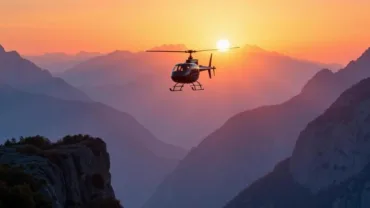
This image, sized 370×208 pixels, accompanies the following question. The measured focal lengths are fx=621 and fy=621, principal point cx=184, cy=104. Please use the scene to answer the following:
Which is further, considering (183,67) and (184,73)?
(183,67)

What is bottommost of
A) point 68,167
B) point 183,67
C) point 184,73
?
point 68,167

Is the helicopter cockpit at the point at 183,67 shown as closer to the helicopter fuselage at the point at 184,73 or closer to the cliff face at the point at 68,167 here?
the helicopter fuselage at the point at 184,73

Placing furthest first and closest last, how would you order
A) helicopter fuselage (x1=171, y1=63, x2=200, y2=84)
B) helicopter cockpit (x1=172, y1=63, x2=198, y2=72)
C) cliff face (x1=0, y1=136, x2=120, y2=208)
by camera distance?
1. helicopter cockpit (x1=172, y1=63, x2=198, y2=72)
2. helicopter fuselage (x1=171, y1=63, x2=200, y2=84)
3. cliff face (x1=0, y1=136, x2=120, y2=208)

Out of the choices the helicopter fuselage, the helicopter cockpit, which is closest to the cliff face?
the helicopter fuselage

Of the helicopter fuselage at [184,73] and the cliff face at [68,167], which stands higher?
the helicopter fuselage at [184,73]

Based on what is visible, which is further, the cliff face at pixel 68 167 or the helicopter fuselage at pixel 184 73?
the helicopter fuselage at pixel 184 73

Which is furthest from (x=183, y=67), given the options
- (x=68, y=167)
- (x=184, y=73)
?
(x=68, y=167)

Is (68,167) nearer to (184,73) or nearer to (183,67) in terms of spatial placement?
(184,73)

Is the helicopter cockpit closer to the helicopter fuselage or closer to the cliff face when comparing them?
the helicopter fuselage

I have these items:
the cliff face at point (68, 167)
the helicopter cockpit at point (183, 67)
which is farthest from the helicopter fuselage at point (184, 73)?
the cliff face at point (68, 167)
